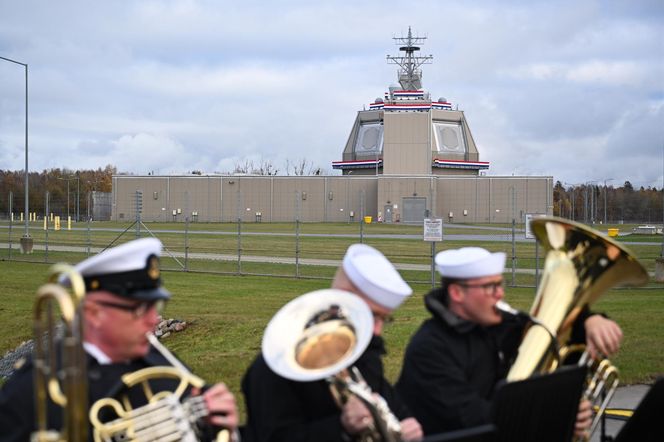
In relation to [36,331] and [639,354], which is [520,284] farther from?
[36,331]

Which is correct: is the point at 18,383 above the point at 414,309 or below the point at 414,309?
above

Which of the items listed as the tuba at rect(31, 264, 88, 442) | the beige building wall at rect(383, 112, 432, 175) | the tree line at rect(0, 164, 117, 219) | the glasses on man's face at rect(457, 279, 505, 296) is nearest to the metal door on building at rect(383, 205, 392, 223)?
the beige building wall at rect(383, 112, 432, 175)

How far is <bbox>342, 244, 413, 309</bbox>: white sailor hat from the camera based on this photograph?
3.95 meters

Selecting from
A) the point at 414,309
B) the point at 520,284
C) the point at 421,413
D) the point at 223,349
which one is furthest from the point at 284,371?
the point at 520,284

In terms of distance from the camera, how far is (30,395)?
3076 mm

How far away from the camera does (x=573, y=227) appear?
196 inches

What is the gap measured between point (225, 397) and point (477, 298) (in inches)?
75.2

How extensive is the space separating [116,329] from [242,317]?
10.1 metres

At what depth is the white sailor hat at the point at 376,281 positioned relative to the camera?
395 centimetres

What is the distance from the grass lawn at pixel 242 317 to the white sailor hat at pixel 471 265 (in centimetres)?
434

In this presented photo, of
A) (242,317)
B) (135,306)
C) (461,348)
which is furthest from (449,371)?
(242,317)

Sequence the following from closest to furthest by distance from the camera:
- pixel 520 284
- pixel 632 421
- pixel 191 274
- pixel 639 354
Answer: pixel 632 421 → pixel 639 354 → pixel 520 284 → pixel 191 274

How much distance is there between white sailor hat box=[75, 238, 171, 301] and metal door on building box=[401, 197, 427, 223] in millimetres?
59493

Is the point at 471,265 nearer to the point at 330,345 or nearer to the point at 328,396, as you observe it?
the point at 328,396
